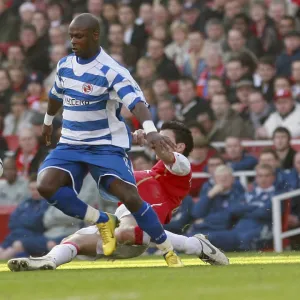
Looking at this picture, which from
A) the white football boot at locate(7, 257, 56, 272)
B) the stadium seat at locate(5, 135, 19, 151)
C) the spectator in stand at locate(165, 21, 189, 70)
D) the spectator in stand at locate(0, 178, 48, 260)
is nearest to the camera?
the white football boot at locate(7, 257, 56, 272)

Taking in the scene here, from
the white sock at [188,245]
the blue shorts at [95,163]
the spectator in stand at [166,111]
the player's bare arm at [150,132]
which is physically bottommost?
the white sock at [188,245]

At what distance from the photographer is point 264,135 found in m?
15.7

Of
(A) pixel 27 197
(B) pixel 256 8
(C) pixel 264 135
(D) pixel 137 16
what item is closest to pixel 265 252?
(C) pixel 264 135

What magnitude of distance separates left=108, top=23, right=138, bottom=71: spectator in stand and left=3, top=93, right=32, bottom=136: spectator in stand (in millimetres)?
1667

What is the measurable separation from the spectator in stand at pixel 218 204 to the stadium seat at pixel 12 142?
3912mm

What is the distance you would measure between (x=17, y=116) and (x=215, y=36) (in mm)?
3168

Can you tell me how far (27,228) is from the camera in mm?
15148

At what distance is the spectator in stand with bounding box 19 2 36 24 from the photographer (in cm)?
2059

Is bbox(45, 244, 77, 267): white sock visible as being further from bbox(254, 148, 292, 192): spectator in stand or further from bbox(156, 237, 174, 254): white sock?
bbox(254, 148, 292, 192): spectator in stand

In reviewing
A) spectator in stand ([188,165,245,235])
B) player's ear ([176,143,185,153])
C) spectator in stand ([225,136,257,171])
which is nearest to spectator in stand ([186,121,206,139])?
spectator in stand ([225,136,257,171])

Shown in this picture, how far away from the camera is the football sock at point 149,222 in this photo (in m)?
9.89

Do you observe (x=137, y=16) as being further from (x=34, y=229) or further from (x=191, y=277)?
(x=191, y=277)

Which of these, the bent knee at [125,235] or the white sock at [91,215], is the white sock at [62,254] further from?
the bent knee at [125,235]

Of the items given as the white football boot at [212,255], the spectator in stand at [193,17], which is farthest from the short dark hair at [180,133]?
the spectator in stand at [193,17]
